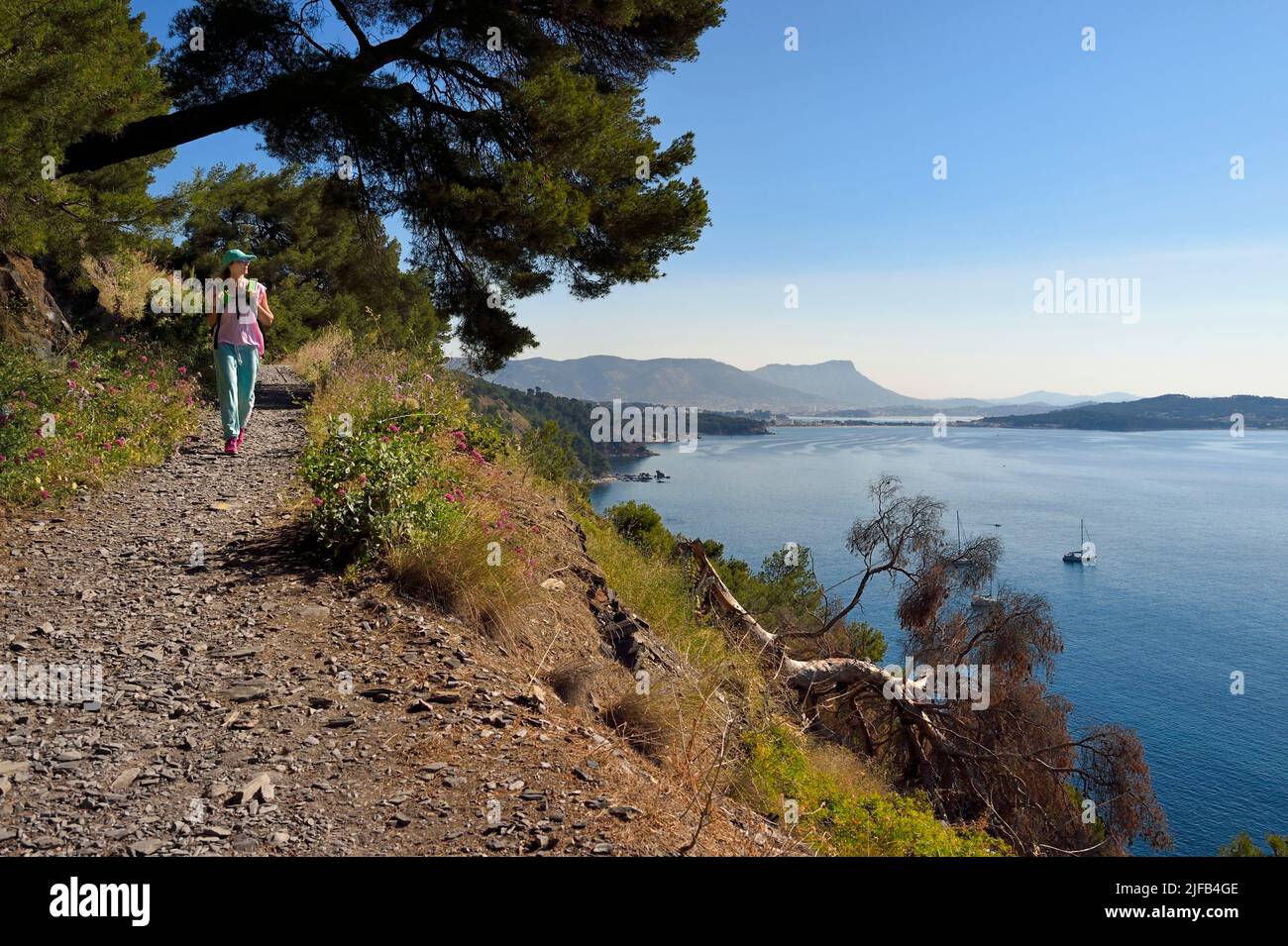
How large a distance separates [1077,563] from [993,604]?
127ft

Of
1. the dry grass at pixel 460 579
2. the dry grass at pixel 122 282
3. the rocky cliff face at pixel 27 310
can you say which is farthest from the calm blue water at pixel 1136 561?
the rocky cliff face at pixel 27 310

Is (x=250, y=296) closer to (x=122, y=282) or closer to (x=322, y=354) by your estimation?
(x=122, y=282)

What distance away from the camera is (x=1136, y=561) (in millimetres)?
53969

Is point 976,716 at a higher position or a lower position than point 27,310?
lower

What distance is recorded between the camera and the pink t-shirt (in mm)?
7688

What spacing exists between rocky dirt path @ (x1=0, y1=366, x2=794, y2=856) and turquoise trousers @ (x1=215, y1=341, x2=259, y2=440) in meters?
3.02

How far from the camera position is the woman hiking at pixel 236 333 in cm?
756

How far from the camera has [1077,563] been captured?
5141cm

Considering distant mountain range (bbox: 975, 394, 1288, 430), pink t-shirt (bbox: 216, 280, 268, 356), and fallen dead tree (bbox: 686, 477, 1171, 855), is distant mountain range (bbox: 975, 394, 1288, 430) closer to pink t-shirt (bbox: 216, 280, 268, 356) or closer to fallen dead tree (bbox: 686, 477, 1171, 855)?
fallen dead tree (bbox: 686, 477, 1171, 855)

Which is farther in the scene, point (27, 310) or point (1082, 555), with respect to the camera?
point (1082, 555)

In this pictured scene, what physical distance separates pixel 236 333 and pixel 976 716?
16350mm

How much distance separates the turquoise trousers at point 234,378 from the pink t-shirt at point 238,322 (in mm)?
72

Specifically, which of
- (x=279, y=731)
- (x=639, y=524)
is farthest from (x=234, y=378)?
(x=639, y=524)
